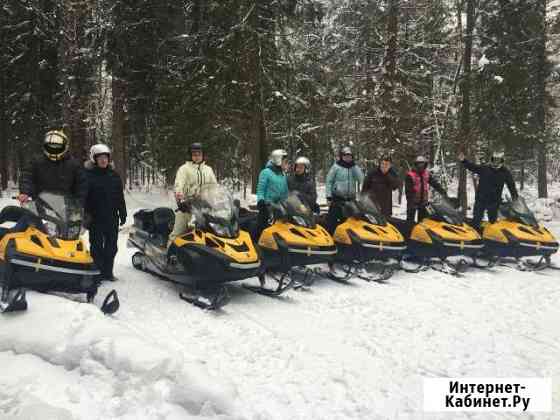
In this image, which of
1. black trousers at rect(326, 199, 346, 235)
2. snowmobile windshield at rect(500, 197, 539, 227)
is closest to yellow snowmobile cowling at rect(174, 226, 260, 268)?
black trousers at rect(326, 199, 346, 235)

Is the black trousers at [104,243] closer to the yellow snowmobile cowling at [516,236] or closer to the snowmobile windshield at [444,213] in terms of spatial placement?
the snowmobile windshield at [444,213]

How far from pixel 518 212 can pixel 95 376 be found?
340 inches

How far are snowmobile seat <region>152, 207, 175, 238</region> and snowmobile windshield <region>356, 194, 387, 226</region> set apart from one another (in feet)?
10.6

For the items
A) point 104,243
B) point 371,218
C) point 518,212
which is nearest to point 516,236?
point 518,212

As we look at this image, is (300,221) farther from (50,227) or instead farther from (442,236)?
(50,227)

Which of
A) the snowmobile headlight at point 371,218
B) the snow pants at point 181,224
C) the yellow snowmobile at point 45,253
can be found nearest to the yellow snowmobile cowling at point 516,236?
the snowmobile headlight at point 371,218

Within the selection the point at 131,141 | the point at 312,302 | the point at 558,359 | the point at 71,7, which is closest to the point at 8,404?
the point at 312,302

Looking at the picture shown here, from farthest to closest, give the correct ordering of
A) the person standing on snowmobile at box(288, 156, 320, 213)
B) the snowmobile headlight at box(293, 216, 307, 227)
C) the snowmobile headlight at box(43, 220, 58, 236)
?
the person standing on snowmobile at box(288, 156, 320, 213) < the snowmobile headlight at box(293, 216, 307, 227) < the snowmobile headlight at box(43, 220, 58, 236)

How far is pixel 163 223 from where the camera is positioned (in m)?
7.72

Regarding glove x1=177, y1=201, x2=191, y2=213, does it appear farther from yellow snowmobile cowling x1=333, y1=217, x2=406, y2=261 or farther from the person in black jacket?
yellow snowmobile cowling x1=333, y1=217, x2=406, y2=261

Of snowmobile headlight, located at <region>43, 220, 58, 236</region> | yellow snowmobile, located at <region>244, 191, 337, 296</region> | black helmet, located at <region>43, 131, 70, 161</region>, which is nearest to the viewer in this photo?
snowmobile headlight, located at <region>43, 220, 58, 236</region>

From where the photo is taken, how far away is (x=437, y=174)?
59.3 ft

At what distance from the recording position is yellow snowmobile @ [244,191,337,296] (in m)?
7.26

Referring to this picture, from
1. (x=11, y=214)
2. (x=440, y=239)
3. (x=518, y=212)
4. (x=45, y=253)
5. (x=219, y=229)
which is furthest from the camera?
(x=518, y=212)
